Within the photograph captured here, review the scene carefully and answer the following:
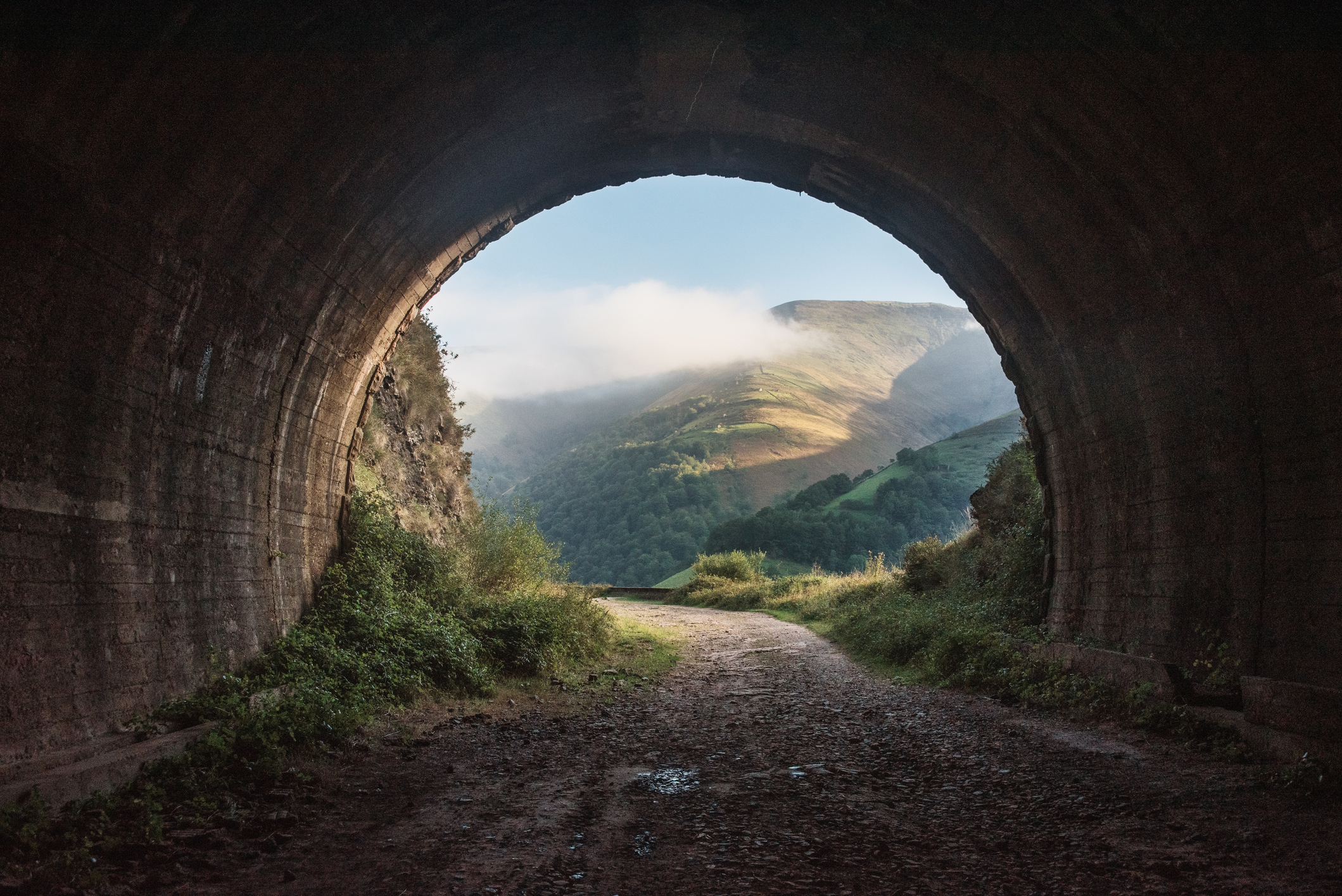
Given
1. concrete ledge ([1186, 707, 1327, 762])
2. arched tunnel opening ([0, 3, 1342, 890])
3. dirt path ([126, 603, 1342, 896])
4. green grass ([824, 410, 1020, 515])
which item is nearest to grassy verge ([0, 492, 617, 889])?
dirt path ([126, 603, 1342, 896])

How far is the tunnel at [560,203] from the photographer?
18.8 ft

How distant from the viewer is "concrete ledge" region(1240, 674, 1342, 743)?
558 cm

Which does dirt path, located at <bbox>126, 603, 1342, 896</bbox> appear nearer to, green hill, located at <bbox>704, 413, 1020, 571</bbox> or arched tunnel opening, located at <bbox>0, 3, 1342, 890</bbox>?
arched tunnel opening, located at <bbox>0, 3, 1342, 890</bbox>

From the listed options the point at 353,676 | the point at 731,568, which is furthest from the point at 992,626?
the point at 731,568

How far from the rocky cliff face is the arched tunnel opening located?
3.45m

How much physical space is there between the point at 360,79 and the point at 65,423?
3.85m

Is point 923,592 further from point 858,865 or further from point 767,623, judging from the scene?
point 858,865

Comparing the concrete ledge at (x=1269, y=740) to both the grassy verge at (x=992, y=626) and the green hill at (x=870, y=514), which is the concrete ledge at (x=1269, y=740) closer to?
the grassy verge at (x=992, y=626)

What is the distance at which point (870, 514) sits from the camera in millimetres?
70750

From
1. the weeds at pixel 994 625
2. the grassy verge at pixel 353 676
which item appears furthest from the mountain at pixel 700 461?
the grassy verge at pixel 353 676

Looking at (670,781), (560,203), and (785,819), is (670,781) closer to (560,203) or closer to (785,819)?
(785,819)

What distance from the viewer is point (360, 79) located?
7297 mm

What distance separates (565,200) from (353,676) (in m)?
6.63

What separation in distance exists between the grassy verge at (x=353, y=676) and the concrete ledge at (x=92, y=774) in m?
0.09
